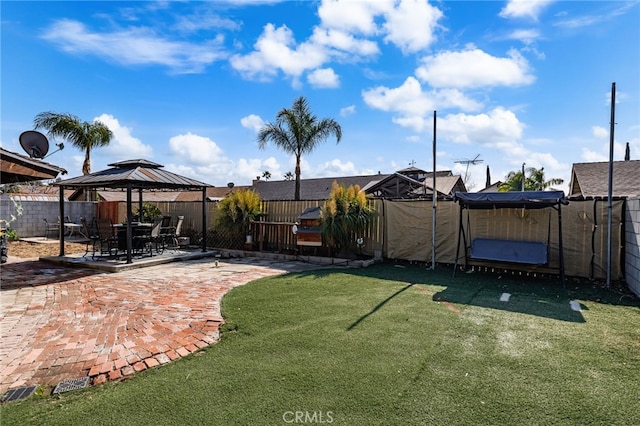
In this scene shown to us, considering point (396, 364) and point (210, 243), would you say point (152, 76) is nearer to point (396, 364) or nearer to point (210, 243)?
point (210, 243)

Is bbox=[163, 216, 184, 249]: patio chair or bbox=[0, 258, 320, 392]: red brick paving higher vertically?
bbox=[163, 216, 184, 249]: patio chair

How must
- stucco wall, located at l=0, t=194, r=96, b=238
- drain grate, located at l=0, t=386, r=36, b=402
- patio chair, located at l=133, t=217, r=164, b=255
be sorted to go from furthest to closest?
stucco wall, located at l=0, t=194, r=96, b=238, patio chair, located at l=133, t=217, r=164, b=255, drain grate, located at l=0, t=386, r=36, b=402

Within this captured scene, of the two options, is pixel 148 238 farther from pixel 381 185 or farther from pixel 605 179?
pixel 605 179

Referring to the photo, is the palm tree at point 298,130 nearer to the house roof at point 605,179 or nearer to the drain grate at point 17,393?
the house roof at point 605,179

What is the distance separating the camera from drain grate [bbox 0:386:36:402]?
2.52 metres

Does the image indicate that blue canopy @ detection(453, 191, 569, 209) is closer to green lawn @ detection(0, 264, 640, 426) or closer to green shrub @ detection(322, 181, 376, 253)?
green lawn @ detection(0, 264, 640, 426)

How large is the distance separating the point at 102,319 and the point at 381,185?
1560 cm

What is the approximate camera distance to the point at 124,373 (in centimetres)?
286

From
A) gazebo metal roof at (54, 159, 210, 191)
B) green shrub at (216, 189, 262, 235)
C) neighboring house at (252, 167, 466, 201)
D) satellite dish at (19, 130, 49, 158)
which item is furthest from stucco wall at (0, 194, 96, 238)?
neighboring house at (252, 167, 466, 201)

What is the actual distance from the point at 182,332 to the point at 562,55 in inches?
398

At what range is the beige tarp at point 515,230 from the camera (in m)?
6.29

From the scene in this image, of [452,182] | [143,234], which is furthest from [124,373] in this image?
[452,182]

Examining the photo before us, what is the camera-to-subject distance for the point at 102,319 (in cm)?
423

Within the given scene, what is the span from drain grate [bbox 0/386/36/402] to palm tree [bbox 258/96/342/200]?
1555cm
